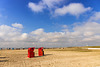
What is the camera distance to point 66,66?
11.1 m

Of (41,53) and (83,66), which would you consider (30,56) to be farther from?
(83,66)

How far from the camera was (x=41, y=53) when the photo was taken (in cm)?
2288

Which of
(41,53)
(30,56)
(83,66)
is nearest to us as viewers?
(83,66)

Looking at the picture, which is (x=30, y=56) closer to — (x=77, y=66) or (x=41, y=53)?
(x=41, y=53)

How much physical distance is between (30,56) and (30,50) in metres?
1.21

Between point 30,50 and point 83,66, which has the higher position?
point 30,50

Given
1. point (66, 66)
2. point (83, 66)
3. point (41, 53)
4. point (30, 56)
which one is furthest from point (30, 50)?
point (83, 66)

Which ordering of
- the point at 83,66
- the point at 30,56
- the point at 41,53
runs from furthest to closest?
the point at 41,53
the point at 30,56
the point at 83,66

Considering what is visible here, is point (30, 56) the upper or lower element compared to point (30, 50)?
lower

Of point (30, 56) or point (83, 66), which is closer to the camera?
point (83, 66)

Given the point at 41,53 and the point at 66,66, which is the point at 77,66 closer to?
the point at 66,66

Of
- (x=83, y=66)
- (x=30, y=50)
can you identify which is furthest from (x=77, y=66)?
(x=30, y=50)

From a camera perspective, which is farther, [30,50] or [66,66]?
[30,50]

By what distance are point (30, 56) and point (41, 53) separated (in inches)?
160
